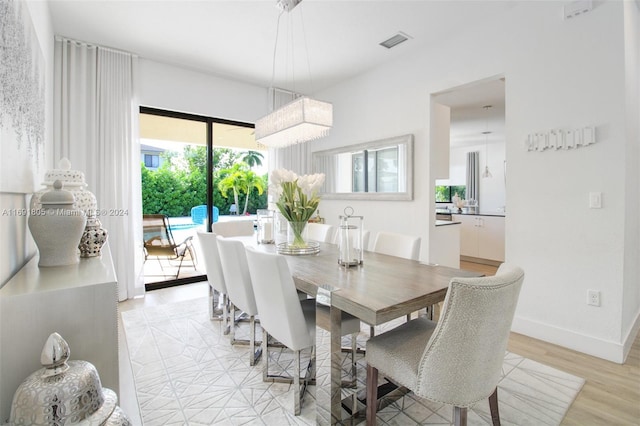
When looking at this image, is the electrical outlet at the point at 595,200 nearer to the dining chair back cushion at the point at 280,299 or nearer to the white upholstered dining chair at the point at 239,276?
the dining chair back cushion at the point at 280,299

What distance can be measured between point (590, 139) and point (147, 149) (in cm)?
463

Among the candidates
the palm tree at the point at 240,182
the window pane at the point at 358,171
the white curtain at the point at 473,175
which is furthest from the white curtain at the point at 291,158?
the white curtain at the point at 473,175

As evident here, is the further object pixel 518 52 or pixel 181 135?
pixel 181 135

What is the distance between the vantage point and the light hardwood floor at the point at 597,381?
5.64 feet

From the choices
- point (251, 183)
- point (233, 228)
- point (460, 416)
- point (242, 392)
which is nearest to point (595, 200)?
point (460, 416)

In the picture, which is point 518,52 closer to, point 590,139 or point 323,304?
point 590,139

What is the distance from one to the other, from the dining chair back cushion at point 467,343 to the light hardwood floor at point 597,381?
0.93 meters

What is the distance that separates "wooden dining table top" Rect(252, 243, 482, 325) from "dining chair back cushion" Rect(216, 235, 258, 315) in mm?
327

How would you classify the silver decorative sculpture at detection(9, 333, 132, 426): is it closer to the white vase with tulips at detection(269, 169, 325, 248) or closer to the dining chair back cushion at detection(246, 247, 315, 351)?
the dining chair back cushion at detection(246, 247, 315, 351)

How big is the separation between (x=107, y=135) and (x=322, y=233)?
2.66 metres

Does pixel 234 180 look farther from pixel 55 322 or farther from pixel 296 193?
pixel 55 322

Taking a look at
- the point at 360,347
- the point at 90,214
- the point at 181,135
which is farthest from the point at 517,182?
the point at 181,135

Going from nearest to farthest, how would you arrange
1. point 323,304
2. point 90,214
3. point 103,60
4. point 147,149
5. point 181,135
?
point 323,304 < point 90,214 < point 103,60 < point 147,149 < point 181,135

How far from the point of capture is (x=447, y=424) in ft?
5.43
